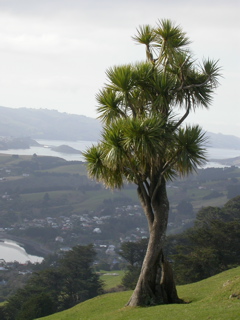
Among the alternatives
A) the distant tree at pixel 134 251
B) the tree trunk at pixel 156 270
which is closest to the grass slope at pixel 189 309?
the tree trunk at pixel 156 270

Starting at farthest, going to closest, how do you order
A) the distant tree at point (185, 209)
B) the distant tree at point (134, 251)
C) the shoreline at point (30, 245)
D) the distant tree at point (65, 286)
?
the distant tree at point (185, 209)
the shoreline at point (30, 245)
the distant tree at point (134, 251)
the distant tree at point (65, 286)

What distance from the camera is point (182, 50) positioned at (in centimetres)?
1406

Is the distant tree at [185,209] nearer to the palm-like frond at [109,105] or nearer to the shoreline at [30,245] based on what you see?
the shoreline at [30,245]

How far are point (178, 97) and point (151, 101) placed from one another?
0.80 m

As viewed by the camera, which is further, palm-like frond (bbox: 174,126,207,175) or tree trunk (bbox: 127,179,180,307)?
tree trunk (bbox: 127,179,180,307)

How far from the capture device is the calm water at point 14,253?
83.6 m

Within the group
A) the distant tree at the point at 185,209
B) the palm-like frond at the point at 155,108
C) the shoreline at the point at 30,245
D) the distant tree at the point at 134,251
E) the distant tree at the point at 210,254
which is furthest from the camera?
the distant tree at the point at 185,209

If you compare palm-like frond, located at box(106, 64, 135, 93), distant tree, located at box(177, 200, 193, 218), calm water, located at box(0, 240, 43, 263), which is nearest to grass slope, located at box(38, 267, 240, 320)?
palm-like frond, located at box(106, 64, 135, 93)

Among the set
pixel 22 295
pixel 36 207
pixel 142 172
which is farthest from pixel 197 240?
pixel 36 207

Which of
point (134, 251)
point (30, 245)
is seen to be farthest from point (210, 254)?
point (30, 245)

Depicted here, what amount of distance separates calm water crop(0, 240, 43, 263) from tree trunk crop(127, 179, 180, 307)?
70.8m

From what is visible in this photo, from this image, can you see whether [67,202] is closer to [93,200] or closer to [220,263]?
[93,200]

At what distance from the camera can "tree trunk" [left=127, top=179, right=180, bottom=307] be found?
13578 millimetres

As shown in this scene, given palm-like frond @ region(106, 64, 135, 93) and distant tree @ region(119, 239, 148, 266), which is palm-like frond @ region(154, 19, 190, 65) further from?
distant tree @ region(119, 239, 148, 266)
